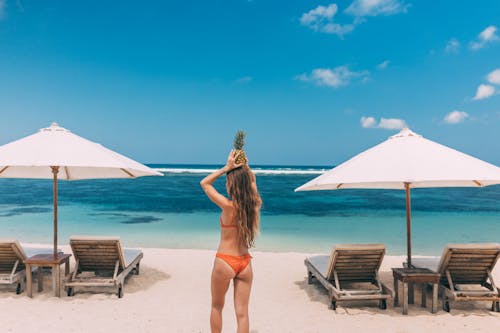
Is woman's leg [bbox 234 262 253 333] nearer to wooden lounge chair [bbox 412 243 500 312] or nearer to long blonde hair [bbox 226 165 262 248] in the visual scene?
long blonde hair [bbox 226 165 262 248]

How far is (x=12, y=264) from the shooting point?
5180 millimetres

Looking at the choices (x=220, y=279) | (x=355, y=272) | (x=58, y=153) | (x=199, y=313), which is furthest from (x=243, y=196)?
(x=58, y=153)

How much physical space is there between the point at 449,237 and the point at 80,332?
11.5 meters

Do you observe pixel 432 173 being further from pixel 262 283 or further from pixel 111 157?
pixel 111 157

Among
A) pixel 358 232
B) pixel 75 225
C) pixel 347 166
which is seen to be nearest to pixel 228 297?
pixel 347 166

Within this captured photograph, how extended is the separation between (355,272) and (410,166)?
155 centimetres

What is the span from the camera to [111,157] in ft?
16.3

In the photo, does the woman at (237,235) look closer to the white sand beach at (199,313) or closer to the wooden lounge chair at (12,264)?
the white sand beach at (199,313)

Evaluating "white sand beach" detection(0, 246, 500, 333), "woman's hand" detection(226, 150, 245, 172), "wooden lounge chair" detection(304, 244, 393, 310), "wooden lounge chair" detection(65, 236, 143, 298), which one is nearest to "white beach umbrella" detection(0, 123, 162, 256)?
"wooden lounge chair" detection(65, 236, 143, 298)

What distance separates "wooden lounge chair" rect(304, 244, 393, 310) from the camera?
179 inches

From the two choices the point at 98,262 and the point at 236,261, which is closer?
the point at 236,261

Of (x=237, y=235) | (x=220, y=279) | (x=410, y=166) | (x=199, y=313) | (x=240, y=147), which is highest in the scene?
(x=240, y=147)

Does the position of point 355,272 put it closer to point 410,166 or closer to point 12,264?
point 410,166

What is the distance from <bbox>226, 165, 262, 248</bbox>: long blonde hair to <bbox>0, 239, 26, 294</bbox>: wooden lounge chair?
146 inches
